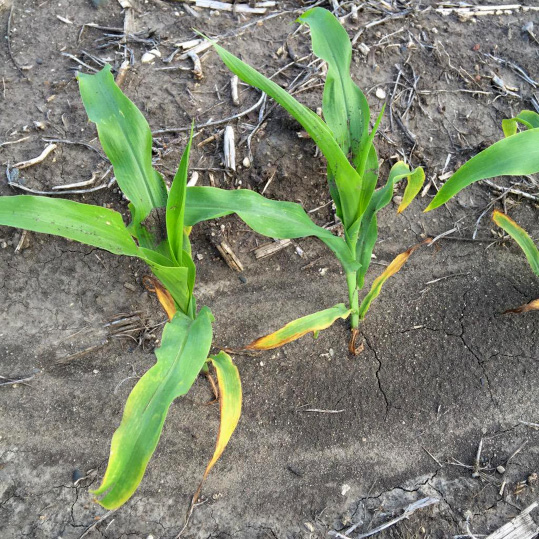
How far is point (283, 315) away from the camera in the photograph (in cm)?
231

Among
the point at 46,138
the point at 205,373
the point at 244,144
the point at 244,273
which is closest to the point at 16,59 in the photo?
the point at 46,138

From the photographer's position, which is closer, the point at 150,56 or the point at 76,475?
the point at 76,475

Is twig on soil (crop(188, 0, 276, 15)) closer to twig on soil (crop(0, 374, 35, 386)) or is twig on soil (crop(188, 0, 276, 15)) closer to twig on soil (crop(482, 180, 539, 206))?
twig on soil (crop(482, 180, 539, 206))

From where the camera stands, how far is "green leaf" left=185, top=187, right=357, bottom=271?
5.88 ft

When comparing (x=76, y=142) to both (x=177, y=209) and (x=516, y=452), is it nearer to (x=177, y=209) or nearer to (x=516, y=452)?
(x=177, y=209)

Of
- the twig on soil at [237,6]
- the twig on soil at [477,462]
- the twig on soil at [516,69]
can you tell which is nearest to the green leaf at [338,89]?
the twig on soil at [237,6]

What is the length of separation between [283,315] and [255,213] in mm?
660

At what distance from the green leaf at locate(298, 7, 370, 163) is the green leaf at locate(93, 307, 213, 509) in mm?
892

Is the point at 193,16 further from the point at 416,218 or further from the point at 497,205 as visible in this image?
the point at 497,205

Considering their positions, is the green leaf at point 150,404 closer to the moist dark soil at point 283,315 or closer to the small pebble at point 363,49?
the moist dark soil at point 283,315

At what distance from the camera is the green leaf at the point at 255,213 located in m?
1.79

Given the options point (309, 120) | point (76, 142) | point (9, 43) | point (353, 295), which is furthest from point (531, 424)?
point (9, 43)

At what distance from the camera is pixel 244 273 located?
2393 millimetres

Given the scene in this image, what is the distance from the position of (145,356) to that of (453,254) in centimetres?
158
